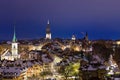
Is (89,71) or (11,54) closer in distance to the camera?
(89,71)

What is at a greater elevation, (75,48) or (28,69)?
(75,48)

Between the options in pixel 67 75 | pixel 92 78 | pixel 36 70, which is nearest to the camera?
pixel 92 78

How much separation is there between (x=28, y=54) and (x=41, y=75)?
39.9 m

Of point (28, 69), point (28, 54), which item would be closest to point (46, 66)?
point (28, 69)

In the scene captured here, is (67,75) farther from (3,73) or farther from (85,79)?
(85,79)

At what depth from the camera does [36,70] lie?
66.1 meters

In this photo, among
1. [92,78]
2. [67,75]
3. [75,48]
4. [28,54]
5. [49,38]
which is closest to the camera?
[92,78]

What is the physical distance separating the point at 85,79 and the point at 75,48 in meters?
89.4

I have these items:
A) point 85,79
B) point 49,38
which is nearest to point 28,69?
point 85,79

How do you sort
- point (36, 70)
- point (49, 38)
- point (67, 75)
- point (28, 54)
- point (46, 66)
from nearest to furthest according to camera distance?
point (67, 75) < point (36, 70) < point (46, 66) < point (28, 54) < point (49, 38)

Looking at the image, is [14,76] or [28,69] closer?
[14,76]

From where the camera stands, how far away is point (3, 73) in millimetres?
61656

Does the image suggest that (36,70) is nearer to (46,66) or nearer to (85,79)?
(46,66)

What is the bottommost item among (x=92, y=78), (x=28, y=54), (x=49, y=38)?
(x=92, y=78)
